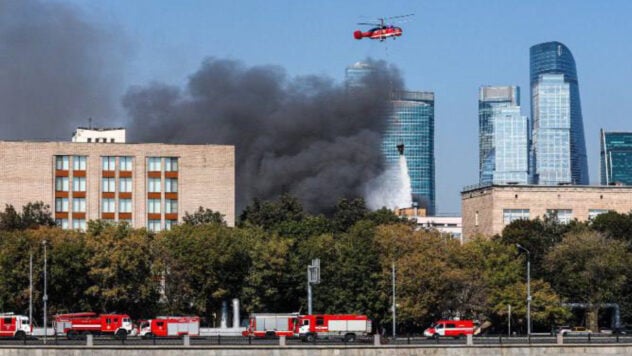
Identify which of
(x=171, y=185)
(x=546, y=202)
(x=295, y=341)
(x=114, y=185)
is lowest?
(x=295, y=341)

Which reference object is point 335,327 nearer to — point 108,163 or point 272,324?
point 272,324

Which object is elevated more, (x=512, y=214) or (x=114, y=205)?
(x=114, y=205)

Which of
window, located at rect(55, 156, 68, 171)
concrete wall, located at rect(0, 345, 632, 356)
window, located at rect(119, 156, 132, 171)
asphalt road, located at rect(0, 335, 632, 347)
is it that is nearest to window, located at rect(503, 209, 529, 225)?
window, located at rect(119, 156, 132, 171)

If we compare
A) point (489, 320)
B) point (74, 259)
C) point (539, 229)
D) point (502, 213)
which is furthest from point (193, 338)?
point (502, 213)

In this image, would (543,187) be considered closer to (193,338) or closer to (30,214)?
(30,214)

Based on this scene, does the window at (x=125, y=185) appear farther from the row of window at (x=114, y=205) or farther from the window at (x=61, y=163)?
the window at (x=61, y=163)

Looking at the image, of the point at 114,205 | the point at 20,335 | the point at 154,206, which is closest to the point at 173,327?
the point at 20,335

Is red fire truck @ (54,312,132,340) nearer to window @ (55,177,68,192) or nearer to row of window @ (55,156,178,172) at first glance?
window @ (55,177,68,192)
